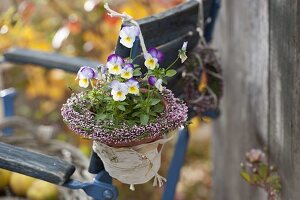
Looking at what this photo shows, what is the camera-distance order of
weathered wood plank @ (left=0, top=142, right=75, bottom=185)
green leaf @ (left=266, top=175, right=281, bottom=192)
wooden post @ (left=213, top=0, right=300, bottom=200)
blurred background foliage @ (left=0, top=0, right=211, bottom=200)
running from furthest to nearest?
blurred background foliage @ (left=0, top=0, right=211, bottom=200) → green leaf @ (left=266, top=175, right=281, bottom=192) → wooden post @ (left=213, top=0, right=300, bottom=200) → weathered wood plank @ (left=0, top=142, right=75, bottom=185)

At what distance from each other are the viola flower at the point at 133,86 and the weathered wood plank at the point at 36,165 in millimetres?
272

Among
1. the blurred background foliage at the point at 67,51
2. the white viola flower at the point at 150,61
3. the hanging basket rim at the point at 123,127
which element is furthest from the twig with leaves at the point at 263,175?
the blurred background foliage at the point at 67,51

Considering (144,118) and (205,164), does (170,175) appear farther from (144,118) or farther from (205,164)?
(205,164)

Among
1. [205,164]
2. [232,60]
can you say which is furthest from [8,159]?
[205,164]

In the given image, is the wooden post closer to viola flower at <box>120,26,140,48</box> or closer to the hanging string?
the hanging string

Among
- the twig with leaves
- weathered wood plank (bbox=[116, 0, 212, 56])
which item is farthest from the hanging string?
the twig with leaves

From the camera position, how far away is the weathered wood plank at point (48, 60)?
2287 millimetres

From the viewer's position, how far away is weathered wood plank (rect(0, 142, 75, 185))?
1.59 m

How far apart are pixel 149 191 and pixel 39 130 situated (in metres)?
1.26

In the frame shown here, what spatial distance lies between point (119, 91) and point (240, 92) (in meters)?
1.04

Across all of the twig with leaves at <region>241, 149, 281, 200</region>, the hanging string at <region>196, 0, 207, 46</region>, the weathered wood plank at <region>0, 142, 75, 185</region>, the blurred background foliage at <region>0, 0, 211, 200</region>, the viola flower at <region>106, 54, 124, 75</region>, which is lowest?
the blurred background foliage at <region>0, 0, 211, 200</region>

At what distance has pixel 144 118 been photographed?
1483 mm

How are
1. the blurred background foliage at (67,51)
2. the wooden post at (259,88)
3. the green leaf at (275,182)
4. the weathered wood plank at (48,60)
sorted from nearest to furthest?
the wooden post at (259,88) → the green leaf at (275,182) → the weathered wood plank at (48,60) → the blurred background foliage at (67,51)

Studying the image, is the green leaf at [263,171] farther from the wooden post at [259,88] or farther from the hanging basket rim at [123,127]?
the hanging basket rim at [123,127]
